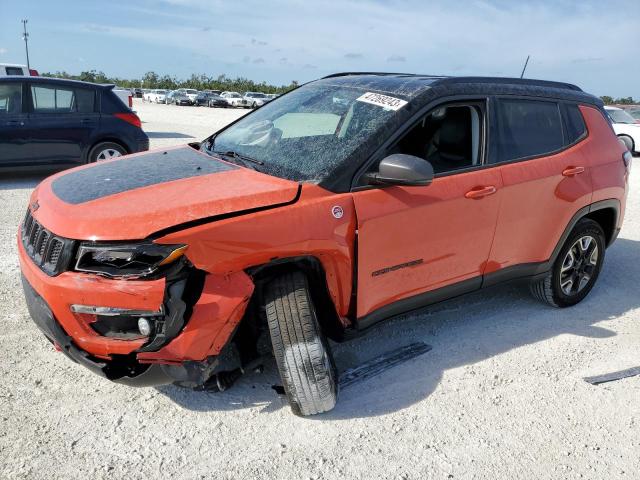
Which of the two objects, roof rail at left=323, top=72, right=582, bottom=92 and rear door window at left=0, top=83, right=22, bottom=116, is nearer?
roof rail at left=323, top=72, right=582, bottom=92

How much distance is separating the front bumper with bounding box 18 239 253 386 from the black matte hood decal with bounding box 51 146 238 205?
0.49 metres

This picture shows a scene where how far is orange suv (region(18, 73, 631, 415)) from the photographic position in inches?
98.0

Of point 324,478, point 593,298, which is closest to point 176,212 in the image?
point 324,478

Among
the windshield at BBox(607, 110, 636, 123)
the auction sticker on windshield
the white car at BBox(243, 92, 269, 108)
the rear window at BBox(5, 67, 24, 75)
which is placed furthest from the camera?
the white car at BBox(243, 92, 269, 108)

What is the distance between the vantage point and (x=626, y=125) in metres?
15.5

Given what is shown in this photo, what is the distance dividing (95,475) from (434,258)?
2.13 meters

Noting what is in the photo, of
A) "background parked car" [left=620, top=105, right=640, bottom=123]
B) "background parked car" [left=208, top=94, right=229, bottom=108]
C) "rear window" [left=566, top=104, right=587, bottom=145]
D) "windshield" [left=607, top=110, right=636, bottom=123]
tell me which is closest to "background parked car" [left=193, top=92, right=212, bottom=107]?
"background parked car" [left=208, top=94, right=229, bottom=108]

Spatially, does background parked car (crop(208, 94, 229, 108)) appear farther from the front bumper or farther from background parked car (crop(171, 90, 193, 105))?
the front bumper

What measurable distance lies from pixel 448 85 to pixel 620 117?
48.4 ft

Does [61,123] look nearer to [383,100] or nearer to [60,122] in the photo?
[60,122]

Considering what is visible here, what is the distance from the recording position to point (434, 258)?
3309 mm

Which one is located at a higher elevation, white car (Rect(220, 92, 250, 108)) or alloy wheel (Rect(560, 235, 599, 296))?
alloy wheel (Rect(560, 235, 599, 296))

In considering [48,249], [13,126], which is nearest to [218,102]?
[13,126]

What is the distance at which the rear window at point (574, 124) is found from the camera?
13.5 ft
